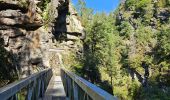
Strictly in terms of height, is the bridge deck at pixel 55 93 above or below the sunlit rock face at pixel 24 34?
below

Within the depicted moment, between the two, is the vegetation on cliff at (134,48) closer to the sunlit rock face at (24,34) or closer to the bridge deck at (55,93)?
the sunlit rock face at (24,34)

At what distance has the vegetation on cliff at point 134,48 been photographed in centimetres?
6494

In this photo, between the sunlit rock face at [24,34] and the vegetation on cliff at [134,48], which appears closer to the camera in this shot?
the sunlit rock face at [24,34]

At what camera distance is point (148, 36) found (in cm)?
8281

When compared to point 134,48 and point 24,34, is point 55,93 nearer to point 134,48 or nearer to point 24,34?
point 24,34

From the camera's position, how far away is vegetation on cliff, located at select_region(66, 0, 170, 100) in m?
64.9

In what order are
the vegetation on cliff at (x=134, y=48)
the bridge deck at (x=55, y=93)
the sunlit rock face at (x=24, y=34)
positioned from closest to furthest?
the bridge deck at (x=55, y=93), the sunlit rock face at (x=24, y=34), the vegetation on cliff at (x=134, y=48)

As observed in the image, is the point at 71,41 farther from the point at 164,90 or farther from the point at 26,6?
the point at 164,90

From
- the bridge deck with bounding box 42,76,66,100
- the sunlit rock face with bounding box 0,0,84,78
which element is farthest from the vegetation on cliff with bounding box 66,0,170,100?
the bridge deck with bounding box 42,76,66,100

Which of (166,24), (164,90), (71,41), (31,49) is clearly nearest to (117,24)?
(166,24)

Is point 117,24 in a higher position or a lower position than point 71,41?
higher

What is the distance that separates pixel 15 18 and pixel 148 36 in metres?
61.5

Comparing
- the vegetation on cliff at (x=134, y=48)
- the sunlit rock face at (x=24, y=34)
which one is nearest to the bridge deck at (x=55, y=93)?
the sunlit rock face at (x=24, y=34)

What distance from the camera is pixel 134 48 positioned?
272ft
